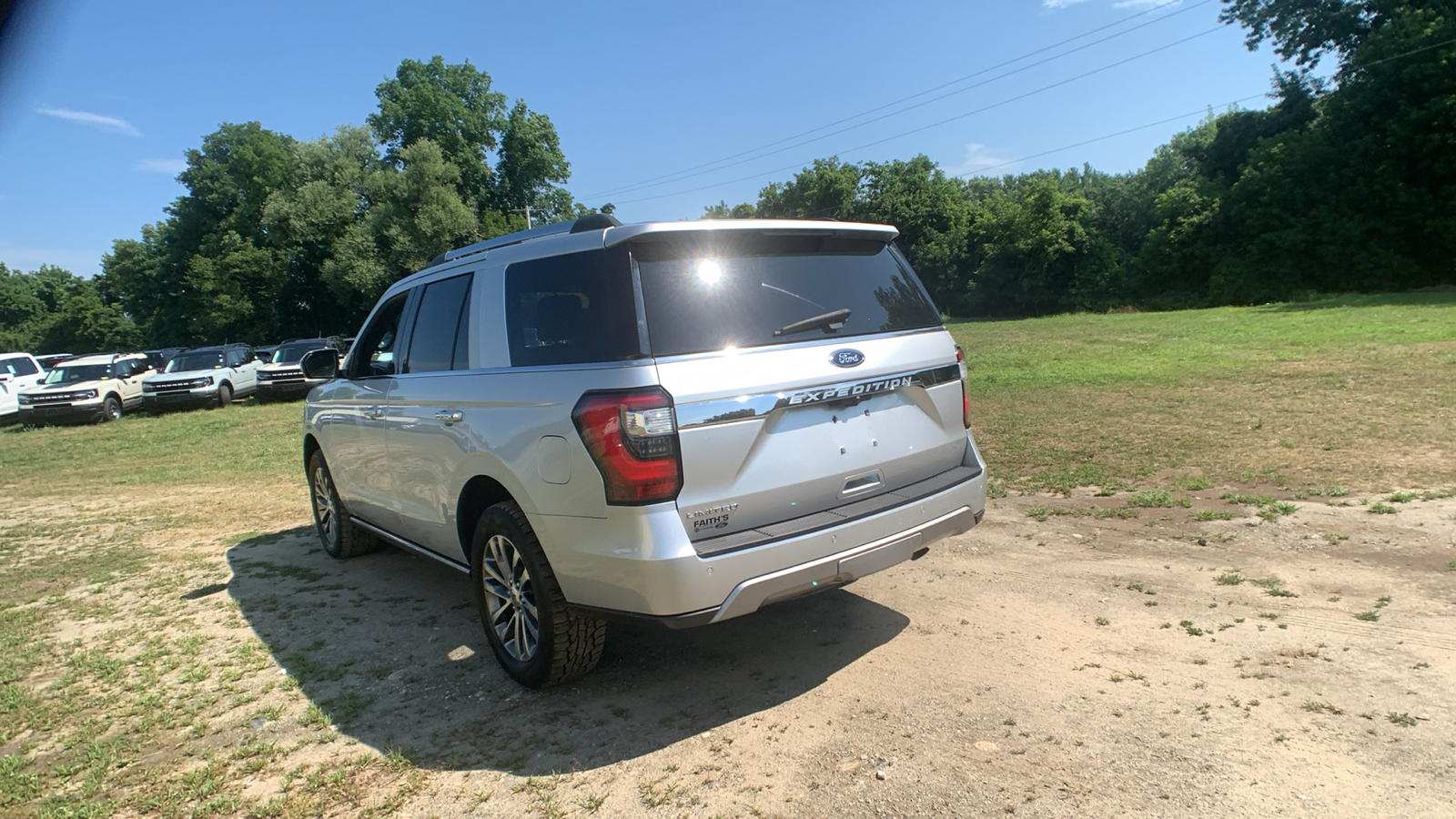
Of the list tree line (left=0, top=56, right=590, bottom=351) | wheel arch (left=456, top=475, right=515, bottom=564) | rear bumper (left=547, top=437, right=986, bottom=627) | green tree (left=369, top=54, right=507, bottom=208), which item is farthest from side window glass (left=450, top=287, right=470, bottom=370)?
green tree (left=369, top=54, right=507, bottom=208)

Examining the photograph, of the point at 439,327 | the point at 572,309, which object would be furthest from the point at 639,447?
the point at 439,327

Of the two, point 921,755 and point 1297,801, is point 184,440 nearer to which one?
point 921,755

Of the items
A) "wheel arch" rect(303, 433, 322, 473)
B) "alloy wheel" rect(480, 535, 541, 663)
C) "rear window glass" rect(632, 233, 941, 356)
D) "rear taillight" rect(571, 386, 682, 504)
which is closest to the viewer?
"rear taillight" rect(571, 386, 682, 504)

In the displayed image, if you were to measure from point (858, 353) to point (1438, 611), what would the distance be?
317 cm

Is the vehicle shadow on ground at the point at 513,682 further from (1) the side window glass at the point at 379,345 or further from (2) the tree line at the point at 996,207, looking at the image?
(2) the tree line at the point at 996,207

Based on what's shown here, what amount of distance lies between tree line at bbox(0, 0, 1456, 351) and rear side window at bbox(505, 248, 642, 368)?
46.1 meters

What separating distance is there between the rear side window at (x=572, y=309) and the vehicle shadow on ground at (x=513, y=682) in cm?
117

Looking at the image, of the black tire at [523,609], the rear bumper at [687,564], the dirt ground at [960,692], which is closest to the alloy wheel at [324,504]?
the dirt ground at [960,692]

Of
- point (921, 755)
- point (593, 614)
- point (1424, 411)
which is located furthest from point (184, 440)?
point (1424, 411)

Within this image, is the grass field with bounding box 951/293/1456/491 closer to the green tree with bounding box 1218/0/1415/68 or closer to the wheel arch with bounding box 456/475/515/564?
the wheel arch with bounding box 456/475/515/564

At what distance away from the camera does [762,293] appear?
359 centimetres

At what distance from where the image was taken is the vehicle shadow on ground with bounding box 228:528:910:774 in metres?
3.43

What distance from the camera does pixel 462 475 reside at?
161 inches

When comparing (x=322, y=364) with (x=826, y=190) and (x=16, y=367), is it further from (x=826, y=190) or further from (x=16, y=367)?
(x=826, y=190)
